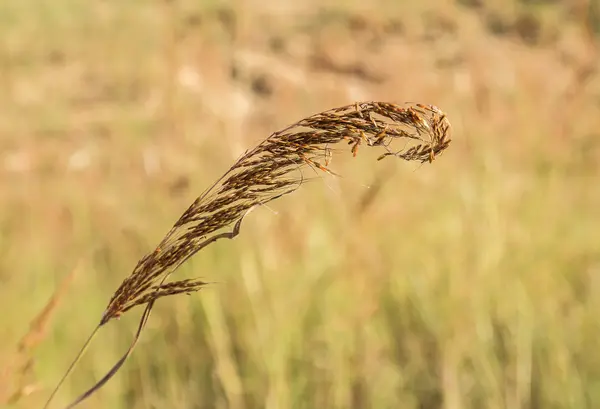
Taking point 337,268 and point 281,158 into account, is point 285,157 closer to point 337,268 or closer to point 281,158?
→ point 281,158

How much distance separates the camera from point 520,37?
3688 millimetres

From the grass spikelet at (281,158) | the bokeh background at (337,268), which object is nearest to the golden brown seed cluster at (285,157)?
the grass spikelet at (281,158)

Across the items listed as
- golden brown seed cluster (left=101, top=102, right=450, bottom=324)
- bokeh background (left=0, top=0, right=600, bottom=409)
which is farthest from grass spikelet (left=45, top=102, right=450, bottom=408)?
bokeh background (left=0, top=0, right=600, bottom=409)

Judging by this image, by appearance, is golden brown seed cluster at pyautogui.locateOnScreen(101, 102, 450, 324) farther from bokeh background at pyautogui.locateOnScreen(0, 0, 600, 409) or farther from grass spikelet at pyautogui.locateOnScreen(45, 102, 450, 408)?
bokeh background at pyautogui.locateOnScreen(0, 0, 600, 409)

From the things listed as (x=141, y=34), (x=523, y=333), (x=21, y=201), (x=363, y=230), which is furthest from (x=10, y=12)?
(x=523, y=333)

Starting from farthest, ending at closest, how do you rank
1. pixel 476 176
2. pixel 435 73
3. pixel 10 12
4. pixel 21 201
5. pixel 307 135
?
1. pixel 10 12
2. pixel 435 73
3. pixel 21 201
4. pixel 476 176
5. pixel 307 135

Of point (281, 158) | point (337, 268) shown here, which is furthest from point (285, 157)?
point (337, 268)

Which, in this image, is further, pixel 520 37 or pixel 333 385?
pixel 520 37

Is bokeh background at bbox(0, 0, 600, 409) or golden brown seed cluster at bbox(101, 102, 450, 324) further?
bokeh background at bbox(0, 0, 600, 409)

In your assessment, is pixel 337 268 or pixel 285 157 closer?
Answer: pixel 285 157

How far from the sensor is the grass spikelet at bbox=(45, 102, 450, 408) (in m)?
0.39

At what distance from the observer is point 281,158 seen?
0.42 meters

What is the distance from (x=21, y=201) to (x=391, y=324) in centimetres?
158

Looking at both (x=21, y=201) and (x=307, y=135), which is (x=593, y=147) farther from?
(x=21, y=201)
